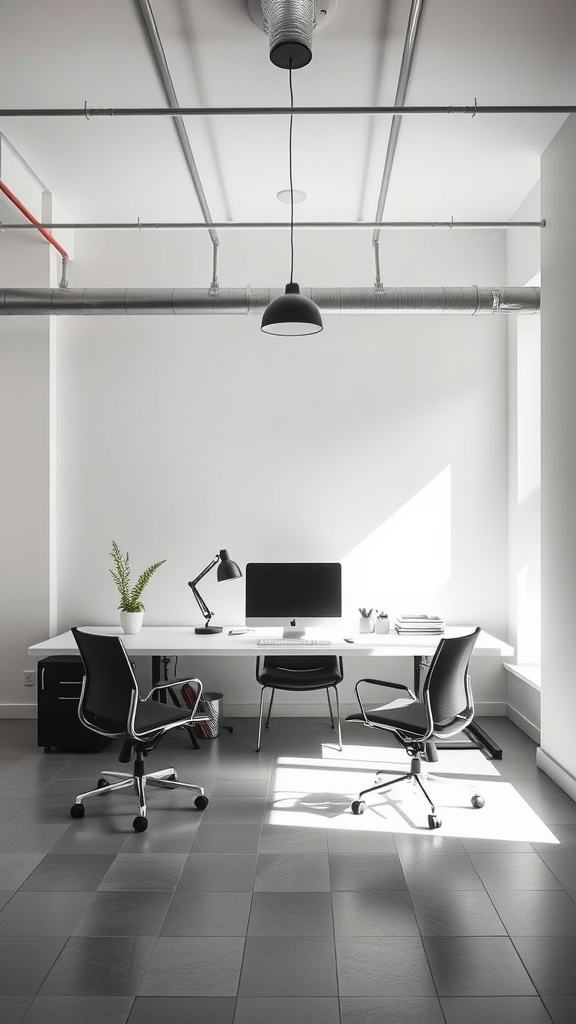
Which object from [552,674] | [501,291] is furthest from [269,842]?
[501,291]

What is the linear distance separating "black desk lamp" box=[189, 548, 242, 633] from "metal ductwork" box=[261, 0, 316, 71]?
309 centimetres

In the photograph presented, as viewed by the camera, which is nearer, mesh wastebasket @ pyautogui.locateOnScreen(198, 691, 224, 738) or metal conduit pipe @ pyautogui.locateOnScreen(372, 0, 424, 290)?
metal conduit pipe @ pyautogui.locateOnScreen(372, 0, 424, 290)

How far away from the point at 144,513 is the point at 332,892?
3492 mm

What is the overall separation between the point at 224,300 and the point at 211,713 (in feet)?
9.66

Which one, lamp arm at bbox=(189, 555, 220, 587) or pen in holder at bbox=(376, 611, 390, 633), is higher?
lamp arm at bbox=(189, 555, 220, 587)

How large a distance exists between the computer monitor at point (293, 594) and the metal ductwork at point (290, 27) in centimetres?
312

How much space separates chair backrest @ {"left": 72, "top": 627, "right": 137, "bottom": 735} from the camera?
3.77 metres

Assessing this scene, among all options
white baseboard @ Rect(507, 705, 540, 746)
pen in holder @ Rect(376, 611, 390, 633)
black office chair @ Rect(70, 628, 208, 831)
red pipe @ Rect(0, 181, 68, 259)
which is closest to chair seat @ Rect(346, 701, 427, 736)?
black office chair @ Rect(70, 628, 208, 831)

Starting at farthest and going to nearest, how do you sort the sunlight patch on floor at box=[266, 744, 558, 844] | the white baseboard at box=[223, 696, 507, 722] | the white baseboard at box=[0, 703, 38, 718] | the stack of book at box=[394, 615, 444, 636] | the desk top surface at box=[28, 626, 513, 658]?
the white baseboard at box=[223, 696, 507, 722]
the white baseboard at box=[0, 703, 38, 718]
the stack of book at box=[394, 615, 444, 636]
the desk top surface at box=[28, 626, 513, 658]
the sunlight patch on floor at box=[266, 744, 558, 844]

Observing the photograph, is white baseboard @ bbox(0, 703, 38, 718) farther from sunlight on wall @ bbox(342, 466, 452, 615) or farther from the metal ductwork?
the metal ductwork

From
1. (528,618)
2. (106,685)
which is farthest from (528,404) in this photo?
(106,685)

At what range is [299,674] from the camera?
5000mm

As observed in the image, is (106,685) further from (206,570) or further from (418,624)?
(418,624)

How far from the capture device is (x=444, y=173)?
4.88 metres
